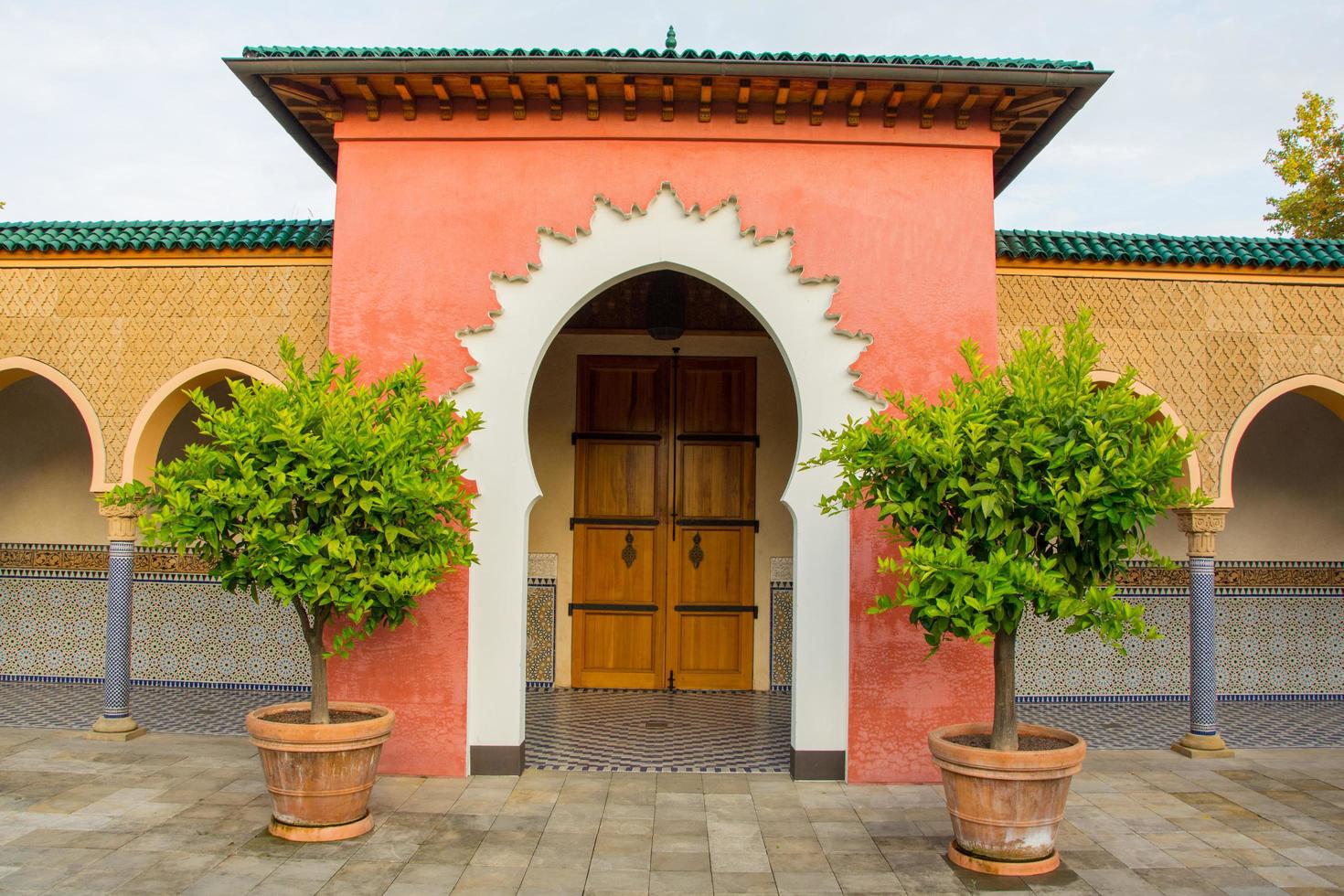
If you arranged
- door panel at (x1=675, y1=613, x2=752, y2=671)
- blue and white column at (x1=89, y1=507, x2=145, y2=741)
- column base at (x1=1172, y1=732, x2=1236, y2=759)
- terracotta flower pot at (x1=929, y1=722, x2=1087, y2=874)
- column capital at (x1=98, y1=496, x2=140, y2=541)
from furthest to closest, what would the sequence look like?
door panel at (x1=675, y1=613, x2=752, y2=671) < column capital at (x1=98, y1=496, x2=140, y2=541) < blue and white column at (x1=89, y1=507, x2=145, y2=741) < column base at (x1=1172, y1=732, x2=1236, y2=759) < terracotta flower pot at (x1=929, y1=722, x2=1087, y2=874)

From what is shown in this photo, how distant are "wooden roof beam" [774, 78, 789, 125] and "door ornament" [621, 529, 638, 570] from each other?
4.19 m

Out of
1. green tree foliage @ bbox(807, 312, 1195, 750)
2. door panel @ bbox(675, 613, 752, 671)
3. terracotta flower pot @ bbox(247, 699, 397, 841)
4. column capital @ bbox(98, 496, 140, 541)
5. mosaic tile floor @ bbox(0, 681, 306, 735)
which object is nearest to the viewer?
green tree foliage @ bbox(807, 312, 1195, 750)

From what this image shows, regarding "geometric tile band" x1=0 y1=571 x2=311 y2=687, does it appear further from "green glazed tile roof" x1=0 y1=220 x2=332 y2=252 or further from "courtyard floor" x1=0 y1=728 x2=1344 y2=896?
"green glazed tile roof" x1=0 y1=220 x2=332 y2=252

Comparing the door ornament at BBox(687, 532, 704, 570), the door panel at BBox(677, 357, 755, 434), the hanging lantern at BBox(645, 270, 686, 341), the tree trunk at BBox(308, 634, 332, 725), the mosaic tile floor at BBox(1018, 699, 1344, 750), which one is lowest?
the mosaic tile floor at BBox(1018, 699, 1344, 750)

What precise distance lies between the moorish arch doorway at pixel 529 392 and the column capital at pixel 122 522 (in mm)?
3161

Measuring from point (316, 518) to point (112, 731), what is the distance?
3537 millimetres

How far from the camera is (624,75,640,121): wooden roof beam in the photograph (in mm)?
6059

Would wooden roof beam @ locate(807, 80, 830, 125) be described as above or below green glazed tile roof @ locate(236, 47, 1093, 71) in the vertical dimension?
below

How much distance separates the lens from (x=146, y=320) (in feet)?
24.0

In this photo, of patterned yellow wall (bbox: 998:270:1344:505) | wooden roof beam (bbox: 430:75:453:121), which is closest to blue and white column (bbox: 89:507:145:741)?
wooden roof beam (bbox: 430:75:453:121)

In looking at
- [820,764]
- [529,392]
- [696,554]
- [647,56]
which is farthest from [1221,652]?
[647,56]

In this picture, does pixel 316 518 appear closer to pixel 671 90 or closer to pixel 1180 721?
pixel 671 90

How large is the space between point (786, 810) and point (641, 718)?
2.39m

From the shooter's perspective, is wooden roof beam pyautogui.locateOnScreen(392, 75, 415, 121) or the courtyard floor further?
wooden roof beam pyautogui.locateOnScreen(392, 75, 415, 121)
